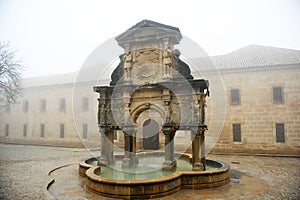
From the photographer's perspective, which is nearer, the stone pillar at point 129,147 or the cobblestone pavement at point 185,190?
Result: the cobblestone pavement at point 185,190

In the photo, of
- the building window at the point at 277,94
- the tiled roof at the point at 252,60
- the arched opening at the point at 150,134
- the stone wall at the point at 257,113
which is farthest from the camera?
the arched opening at the point at 150,134

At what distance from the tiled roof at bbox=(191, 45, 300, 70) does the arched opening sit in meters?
7.53

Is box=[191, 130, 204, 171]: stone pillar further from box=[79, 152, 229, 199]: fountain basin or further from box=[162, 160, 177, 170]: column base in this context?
box=[162, 160, 177, 170]: column base

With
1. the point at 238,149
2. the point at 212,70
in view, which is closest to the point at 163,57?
the point at 212,70

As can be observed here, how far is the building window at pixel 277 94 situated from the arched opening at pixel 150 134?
11016 millimetres

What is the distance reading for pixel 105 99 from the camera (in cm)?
1047

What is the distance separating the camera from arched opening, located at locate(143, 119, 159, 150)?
2155cm

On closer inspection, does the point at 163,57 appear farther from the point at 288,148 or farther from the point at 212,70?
the point at 288,148

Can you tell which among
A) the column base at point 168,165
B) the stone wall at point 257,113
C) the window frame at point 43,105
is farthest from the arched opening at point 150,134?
the window frame at point 43,105

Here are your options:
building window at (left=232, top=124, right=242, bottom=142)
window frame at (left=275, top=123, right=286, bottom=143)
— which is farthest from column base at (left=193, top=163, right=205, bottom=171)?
window frame at (left=275, top=123, right=286, bottom=143)

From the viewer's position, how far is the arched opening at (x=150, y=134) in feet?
70.7

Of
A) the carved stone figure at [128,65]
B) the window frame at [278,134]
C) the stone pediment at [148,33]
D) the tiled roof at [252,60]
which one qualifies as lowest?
the window frame at [278,134]

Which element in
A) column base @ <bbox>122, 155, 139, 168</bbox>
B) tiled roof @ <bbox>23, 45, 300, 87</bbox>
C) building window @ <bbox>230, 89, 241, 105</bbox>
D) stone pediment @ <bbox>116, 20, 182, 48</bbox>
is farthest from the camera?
building window @ <bbox>230, 89, 241, 105</bbox>

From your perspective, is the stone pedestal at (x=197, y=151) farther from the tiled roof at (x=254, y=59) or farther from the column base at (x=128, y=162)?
the tiled roof at (x=254, y=59)
